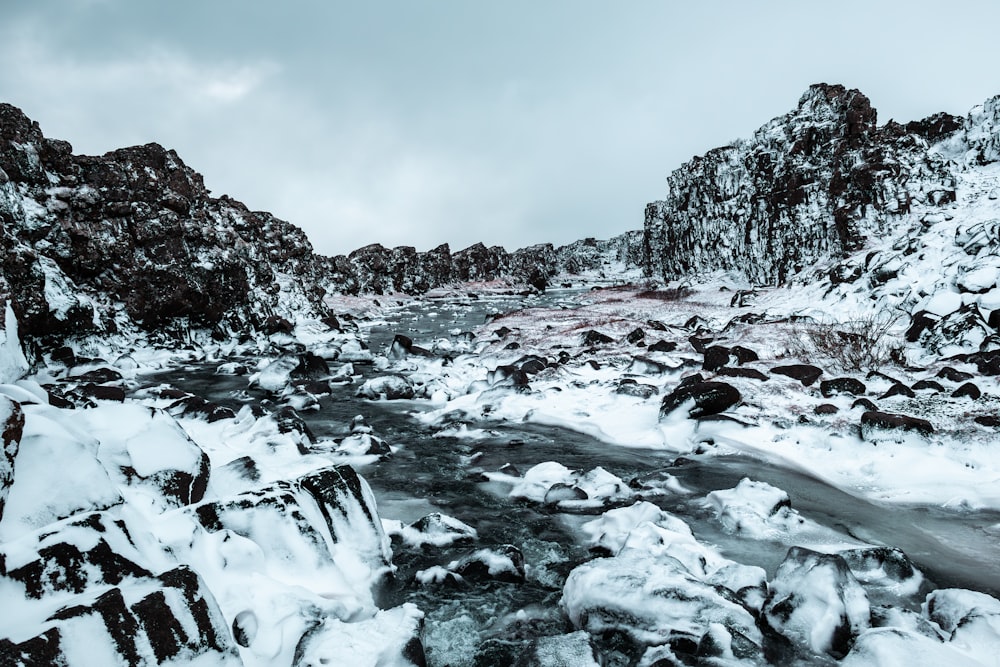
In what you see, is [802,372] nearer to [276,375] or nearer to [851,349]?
[851,349]

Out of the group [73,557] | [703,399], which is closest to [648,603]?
[73,557]

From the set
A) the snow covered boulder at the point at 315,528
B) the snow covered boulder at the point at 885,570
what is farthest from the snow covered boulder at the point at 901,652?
the snow covered boulder at the point at 315,528

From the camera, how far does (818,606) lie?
135 inches

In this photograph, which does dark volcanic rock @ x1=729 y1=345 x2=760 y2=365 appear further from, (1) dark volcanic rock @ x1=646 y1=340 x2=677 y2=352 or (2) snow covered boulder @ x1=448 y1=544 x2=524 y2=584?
(2) snow covered boulder @ x1=448 y1=544 x2=524 y2=584

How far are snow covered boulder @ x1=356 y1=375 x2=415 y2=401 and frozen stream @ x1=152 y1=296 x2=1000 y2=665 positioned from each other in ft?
7.33

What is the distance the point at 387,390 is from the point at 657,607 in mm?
9263

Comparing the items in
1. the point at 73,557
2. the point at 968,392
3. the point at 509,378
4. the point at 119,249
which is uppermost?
the point at 119,249

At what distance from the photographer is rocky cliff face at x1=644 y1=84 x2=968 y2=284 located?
1048 inches

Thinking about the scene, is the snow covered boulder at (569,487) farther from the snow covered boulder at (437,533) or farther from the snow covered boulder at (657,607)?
the snow covered boulder at (657,607)

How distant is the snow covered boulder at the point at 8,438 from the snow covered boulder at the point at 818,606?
4.75 m

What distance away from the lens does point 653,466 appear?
7199mm

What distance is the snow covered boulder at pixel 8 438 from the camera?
3.07 meters

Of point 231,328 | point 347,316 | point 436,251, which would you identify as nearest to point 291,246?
point 347,316

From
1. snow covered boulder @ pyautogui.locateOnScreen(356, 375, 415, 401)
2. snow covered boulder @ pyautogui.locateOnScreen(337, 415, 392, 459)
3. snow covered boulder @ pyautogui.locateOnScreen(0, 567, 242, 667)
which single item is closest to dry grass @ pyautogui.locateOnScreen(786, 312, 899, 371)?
snow covered boulder @ pyautogui.locateOnScreen(356, 375, 415, 401)
